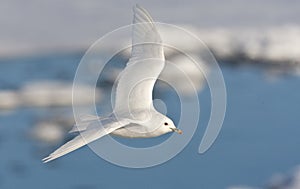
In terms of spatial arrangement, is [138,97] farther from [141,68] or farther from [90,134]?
[90,134]

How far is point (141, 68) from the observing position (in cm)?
1045

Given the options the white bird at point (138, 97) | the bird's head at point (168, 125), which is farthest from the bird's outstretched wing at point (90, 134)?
the bird's head at point (168, 125)

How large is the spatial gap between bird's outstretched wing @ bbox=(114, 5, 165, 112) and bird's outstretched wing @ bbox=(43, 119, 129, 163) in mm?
733

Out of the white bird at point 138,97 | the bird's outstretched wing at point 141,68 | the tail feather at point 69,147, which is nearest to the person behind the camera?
the tail feather at point 69,147

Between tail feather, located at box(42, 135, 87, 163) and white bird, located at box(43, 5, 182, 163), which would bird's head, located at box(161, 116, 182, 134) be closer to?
white bird, located at box(43, 5, 182, 163)

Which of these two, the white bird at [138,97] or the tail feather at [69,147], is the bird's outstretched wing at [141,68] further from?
the tail feather at [69,147]

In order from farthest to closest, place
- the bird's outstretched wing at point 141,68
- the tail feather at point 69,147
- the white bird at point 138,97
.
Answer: the bird's outstretched wing at point 141,68 → the white bird at point 138,97 → the tail feather at point 69,147

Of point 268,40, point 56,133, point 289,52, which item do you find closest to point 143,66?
point 56,133

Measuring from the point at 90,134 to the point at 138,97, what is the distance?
1.59m

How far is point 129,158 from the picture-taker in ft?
32.7

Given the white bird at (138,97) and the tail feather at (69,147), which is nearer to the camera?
the tail feather at (69,147)

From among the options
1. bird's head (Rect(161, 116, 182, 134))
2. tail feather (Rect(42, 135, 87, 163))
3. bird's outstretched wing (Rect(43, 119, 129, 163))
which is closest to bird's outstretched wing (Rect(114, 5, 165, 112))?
bird's head (Rect(161, 116, 182, 134))

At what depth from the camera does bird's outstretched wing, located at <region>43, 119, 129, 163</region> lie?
8461 millimetres

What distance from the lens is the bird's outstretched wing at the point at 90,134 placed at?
8461 mm
